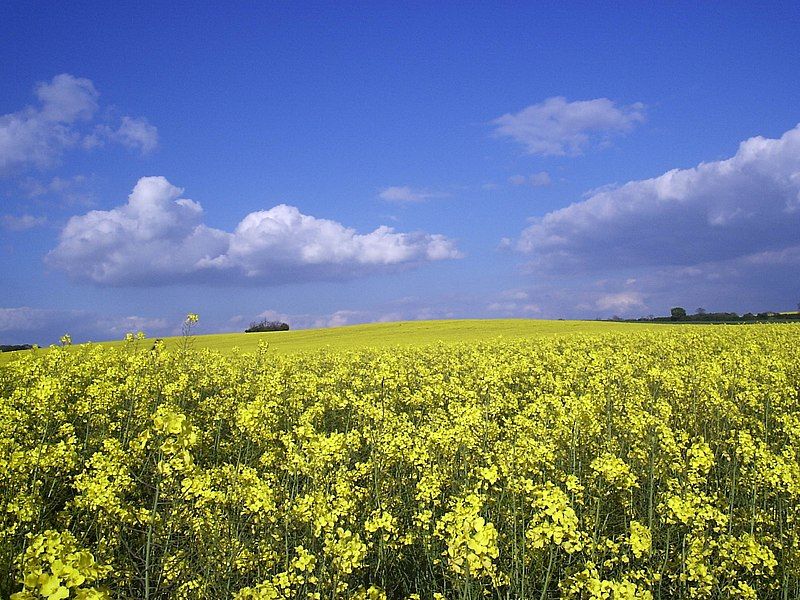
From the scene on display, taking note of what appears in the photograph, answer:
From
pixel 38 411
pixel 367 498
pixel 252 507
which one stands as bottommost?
pixel 367 498

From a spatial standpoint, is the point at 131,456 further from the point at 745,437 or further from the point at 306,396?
the point at 745,437

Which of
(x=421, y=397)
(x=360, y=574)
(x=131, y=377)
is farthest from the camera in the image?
(x=421, y=397)

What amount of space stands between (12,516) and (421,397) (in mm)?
6396

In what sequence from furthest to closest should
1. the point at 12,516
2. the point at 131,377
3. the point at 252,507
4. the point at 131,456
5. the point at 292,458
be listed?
1. the point at 131,377
2. the point at 131,456
3. the point at 292,458
4. the point at 12,516
5. the point at 252,507

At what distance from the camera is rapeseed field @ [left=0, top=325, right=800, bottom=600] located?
13.4ft

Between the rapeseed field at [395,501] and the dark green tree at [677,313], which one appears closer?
the rapeseed field at [395,501]

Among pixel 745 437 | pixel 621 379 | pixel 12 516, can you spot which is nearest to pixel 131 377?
pixel 12 516

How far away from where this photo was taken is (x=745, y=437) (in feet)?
21.8

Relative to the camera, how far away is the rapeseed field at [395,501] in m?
4.07

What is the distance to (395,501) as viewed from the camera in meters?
6.03

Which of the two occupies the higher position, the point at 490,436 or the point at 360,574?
the point at 490,436

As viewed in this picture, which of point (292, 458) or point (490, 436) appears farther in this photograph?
point (490, 436)

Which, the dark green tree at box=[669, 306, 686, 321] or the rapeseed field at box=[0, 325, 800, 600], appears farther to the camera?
the dark green tree at box=[669, 306, 686, 321]

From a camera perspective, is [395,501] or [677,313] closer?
[395,501]
